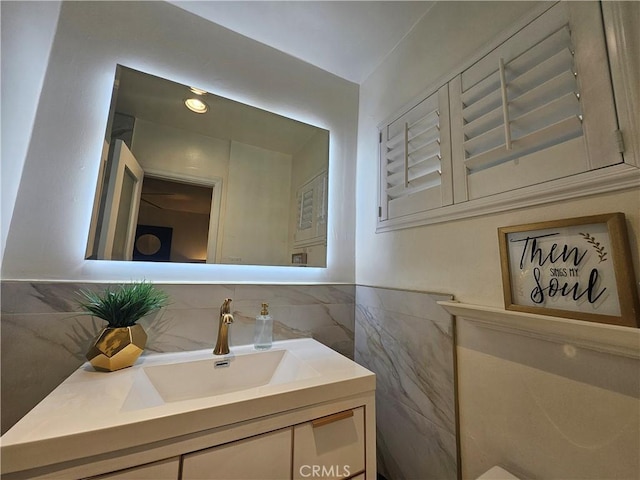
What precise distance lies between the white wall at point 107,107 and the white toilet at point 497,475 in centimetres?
89

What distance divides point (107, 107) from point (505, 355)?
165cm

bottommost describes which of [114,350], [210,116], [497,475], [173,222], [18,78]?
[497,475]

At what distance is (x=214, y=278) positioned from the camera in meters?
1.12

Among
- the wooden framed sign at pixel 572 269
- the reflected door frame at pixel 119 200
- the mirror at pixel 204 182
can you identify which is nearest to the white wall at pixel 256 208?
the mirror at pixel 204 182

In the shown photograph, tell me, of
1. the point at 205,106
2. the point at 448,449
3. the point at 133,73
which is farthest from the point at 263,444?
the point at 133,73

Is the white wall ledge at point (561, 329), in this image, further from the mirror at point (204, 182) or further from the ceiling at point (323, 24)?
the ceiling at point (323, 24)

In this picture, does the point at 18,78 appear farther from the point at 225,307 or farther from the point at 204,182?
the point at 225,307

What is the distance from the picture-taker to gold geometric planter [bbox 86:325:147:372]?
0.76m

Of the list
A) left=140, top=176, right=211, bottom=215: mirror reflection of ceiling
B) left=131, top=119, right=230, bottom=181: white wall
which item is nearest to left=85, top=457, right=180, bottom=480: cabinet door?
left=140, top=176, right=211, bottom=215: mirror reflection of ceiling

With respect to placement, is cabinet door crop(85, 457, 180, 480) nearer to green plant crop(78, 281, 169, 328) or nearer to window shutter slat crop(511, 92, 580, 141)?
green plant crop(78, 281, 169, 328)

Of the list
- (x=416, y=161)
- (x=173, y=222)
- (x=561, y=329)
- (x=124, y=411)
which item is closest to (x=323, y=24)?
(x=416, y=161)

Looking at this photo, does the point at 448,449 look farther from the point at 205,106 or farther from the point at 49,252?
the point at 205,106

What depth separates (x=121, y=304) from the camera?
0.81 m

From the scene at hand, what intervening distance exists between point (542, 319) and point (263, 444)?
0.74 m
